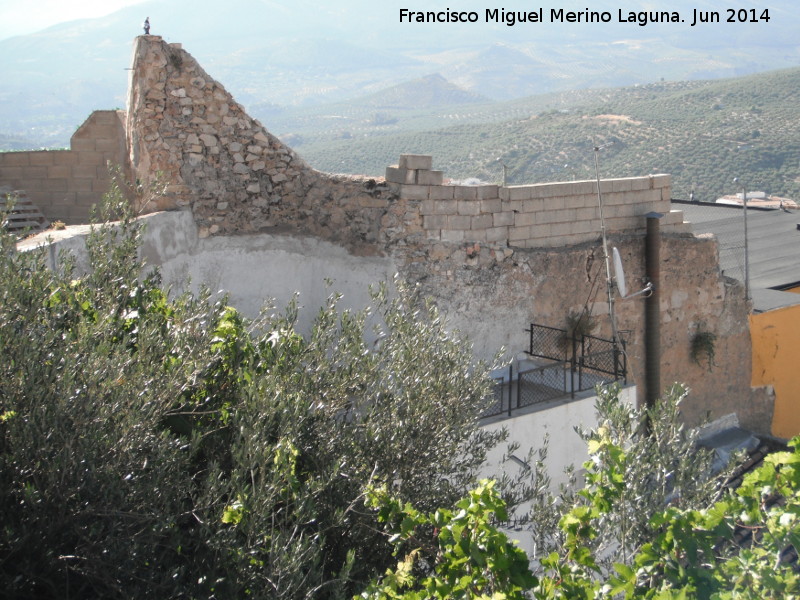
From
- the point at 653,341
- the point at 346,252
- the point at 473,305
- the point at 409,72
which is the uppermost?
the point at 409,72

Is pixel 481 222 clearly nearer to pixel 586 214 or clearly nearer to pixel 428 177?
pixel 428 177

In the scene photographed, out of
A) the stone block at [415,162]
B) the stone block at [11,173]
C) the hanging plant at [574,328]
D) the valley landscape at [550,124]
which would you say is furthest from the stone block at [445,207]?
the stone block at [11,173]

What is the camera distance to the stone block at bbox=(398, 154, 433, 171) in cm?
1044

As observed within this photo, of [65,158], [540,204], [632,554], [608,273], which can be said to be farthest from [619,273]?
[65,158]

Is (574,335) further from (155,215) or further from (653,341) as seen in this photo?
(155,215)

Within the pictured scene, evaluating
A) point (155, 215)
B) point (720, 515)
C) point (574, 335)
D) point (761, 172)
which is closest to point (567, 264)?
point (574, 335)

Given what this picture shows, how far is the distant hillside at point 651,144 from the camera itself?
32406mm

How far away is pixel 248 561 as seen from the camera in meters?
4.78

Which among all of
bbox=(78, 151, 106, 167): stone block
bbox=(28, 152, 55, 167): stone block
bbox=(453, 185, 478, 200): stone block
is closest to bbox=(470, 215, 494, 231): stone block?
bbox=(453, 185, 478, 200): stone block

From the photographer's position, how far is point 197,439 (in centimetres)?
498

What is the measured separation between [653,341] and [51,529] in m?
9.47

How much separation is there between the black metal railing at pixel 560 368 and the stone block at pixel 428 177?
2.21 meters

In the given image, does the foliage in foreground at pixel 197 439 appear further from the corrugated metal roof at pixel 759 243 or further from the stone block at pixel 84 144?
the corrugated metal roof at pixel 759 243

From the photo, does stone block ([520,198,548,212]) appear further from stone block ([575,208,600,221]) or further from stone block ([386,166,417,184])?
stone block ([386,166,417,184])
